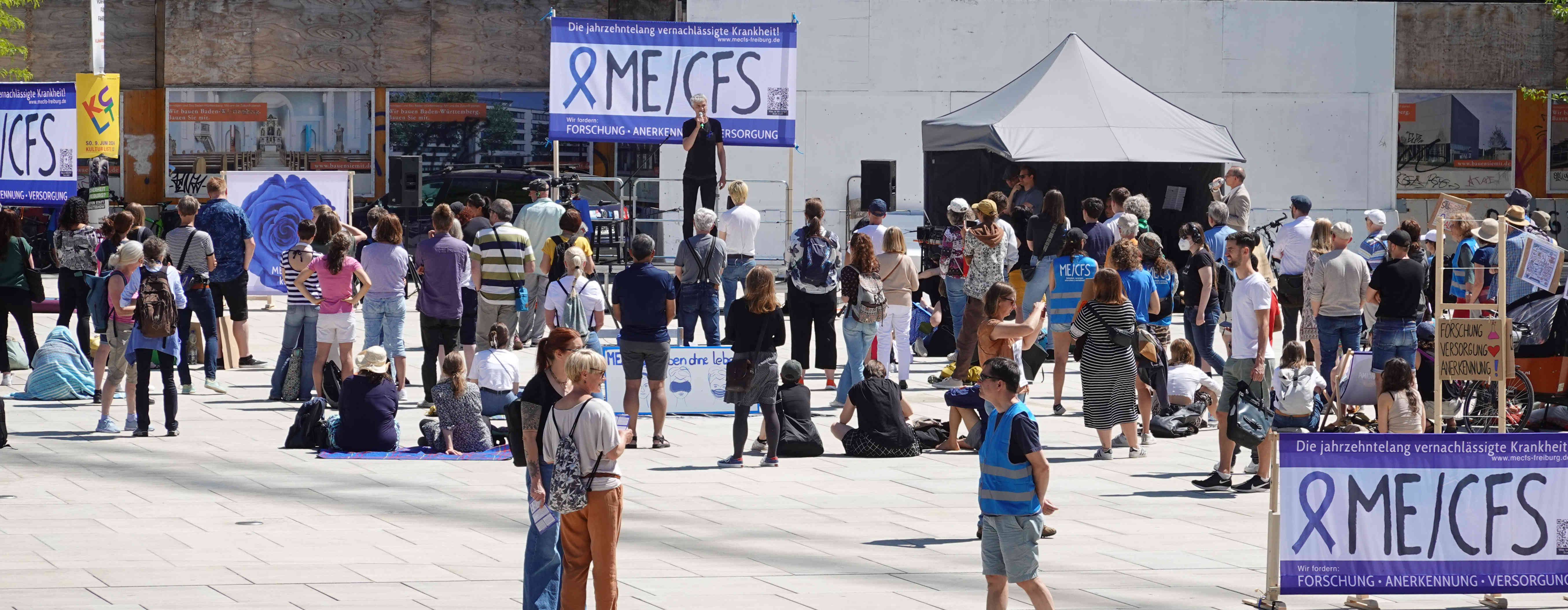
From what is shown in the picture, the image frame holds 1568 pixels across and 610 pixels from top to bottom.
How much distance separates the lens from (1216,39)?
2942 centimetres

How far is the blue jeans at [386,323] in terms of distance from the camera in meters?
14.3

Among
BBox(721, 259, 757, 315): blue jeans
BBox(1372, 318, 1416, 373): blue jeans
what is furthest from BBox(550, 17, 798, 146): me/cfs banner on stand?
BBox(1372, 318, 1416, 373): blue jeans

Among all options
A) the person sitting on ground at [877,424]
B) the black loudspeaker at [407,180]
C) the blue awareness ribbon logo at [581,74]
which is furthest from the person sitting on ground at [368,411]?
the black loudspeaker at [407,180]

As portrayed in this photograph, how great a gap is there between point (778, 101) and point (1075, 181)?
5.86 meters

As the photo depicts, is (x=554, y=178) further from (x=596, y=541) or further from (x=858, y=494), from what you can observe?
(x=596, y=541)

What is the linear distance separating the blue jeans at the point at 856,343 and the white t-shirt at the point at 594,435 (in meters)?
6.87

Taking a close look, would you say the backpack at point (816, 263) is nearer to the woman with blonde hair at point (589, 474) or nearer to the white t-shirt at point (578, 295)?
the white t-shirt at point (578, 295)

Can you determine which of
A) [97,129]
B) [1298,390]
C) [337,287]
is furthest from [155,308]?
[1298,390]

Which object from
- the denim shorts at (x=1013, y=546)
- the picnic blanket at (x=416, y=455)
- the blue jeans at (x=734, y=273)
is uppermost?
the blue jeans at (x=734, y=273)

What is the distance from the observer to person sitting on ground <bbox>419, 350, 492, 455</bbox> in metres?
12.2

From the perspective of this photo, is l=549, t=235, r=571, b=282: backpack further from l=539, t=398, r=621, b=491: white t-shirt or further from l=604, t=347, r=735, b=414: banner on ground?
l=539, t=398, r=621, b=491: white t-shirt

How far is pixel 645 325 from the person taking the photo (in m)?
12.5

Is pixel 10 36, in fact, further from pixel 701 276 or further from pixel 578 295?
pixel 578 295

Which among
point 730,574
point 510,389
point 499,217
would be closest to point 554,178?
point 499,217
